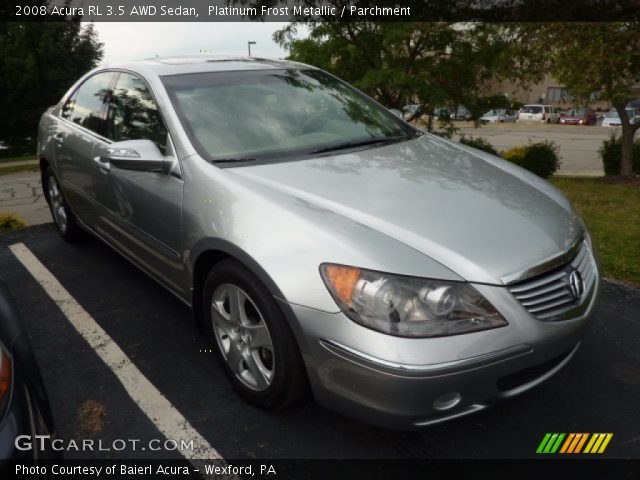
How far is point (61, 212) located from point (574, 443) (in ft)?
14.3

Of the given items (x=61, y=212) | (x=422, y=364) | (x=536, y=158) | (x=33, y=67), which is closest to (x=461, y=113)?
(x=536, y=158)

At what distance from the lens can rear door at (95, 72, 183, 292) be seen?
8.97 feet

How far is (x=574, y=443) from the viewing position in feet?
7.36

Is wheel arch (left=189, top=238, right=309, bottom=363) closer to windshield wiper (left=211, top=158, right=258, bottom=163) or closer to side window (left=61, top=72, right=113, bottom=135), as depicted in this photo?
windshield wiper (left=211, top=158, right=258, bottom=163)

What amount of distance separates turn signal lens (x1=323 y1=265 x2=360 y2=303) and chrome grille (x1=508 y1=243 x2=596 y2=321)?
589 millimetres

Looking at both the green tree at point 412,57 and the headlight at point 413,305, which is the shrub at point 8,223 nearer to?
the green tree at point 412,57

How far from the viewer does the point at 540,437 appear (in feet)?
7.52

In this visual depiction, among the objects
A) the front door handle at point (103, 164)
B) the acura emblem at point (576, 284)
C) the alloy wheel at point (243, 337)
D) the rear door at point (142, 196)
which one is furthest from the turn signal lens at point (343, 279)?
the front door handle at point (103, 164)

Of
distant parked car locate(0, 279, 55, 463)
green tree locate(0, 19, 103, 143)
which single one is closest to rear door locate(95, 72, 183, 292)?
distant parked car locate(0, 279, 55, 463)

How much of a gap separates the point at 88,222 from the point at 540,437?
3402 mm

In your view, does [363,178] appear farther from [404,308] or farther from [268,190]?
[404,308]

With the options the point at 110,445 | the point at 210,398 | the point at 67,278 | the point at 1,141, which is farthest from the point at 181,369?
the point at 1,141

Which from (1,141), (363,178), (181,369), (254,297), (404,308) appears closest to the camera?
(404,308)

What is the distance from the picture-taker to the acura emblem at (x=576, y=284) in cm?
213
